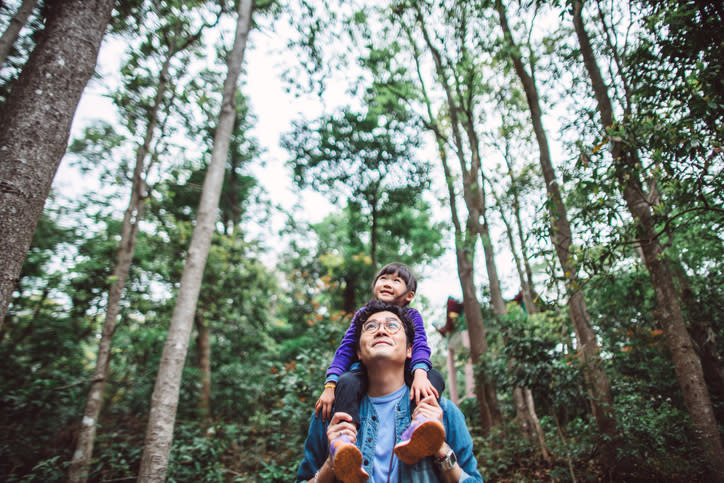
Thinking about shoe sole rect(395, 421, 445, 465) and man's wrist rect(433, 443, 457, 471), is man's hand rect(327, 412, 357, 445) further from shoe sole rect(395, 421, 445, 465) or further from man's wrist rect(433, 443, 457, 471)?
man's wrist rect(433, 443, 457, 471)

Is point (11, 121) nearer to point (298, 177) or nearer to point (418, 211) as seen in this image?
point (298, 177)

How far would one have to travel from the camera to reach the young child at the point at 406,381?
1.47 meters

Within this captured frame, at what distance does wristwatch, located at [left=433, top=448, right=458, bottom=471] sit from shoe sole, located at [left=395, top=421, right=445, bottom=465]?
109 millimetres

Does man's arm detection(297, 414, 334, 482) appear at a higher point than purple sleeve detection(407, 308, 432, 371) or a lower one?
lower

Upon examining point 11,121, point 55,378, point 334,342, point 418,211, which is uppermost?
point 418,211

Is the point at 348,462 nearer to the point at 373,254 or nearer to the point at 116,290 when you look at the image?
the point at 116,290

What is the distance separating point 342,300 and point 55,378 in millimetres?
10537

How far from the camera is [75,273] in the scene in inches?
272

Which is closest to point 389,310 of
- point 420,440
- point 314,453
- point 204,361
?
point 420,440

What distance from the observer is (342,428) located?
5.32ft

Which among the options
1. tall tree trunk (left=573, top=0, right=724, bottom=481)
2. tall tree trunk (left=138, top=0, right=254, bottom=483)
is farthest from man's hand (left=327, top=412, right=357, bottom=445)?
tall tree trunk (left=573, top=0, right=724, bottom=481)

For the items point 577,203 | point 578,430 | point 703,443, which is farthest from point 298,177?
A: point 703,443

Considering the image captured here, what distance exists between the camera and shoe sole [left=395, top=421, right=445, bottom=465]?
146cm

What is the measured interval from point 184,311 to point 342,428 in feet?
11.3
